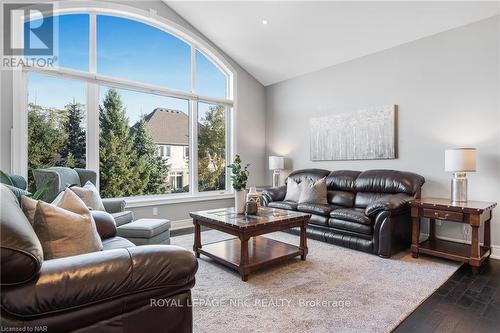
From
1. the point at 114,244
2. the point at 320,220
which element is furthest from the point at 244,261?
the point at 320,220

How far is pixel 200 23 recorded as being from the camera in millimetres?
5027

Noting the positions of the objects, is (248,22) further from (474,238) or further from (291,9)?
(474,238)

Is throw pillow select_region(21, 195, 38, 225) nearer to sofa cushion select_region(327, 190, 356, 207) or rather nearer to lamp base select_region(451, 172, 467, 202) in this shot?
sofa cushion select_region(327, 190, 356, 207)

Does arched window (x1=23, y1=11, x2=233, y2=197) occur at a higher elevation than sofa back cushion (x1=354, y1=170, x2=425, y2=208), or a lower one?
higher

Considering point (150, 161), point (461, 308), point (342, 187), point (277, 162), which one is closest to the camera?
point (461, 308)

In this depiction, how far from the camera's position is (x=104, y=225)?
2.37 metres

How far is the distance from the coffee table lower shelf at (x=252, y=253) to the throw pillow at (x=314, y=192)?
1143 millimetres

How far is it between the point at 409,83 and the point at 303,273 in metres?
3.25

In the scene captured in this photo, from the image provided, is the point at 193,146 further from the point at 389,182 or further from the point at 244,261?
the point at 389,182

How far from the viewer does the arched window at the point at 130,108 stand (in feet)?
12.8

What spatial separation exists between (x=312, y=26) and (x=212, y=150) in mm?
2882

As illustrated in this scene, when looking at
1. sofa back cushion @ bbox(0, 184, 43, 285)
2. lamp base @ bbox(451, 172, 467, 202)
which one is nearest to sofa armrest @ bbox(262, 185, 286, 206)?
lamp base @ bbox(451, 172, 467, 202)

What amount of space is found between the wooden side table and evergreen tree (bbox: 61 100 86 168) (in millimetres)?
4567

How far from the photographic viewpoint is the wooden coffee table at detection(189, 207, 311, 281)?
8.79 ft
